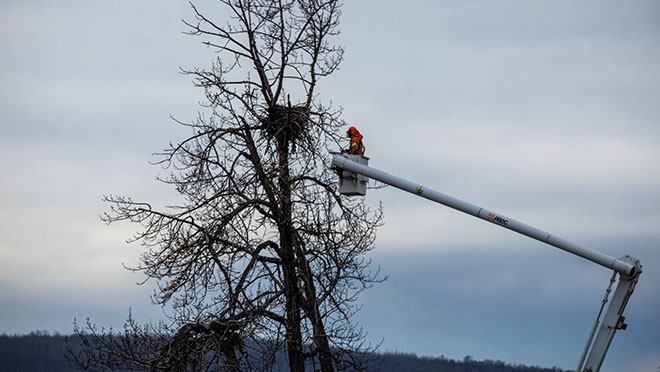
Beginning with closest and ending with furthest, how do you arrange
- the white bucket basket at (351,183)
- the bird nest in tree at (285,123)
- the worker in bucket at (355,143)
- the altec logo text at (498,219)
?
the altec logo text at (498,219)
the white bucket basket at (351,183)
the worker in bucket at (355,143)
the bird nest in tree at (285,123)

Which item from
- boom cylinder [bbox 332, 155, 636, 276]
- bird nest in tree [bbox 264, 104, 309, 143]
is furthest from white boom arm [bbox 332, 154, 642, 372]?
bird nest in tree [bbox 264, 104, 309, 143]

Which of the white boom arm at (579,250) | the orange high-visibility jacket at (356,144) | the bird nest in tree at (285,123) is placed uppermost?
the bird nest in tree at (285,123)

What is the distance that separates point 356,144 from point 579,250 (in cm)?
468

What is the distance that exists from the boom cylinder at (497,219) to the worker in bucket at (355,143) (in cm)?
141

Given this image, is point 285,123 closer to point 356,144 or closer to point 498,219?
point 356,144

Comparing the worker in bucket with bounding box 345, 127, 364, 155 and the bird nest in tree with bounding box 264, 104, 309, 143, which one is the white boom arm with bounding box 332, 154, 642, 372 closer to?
the worker in bucket with bounding box 345, 127, 364, 155

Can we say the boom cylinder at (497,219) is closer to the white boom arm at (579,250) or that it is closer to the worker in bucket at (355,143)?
the white boom arm at (579,250)

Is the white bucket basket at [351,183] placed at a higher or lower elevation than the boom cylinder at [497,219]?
higher

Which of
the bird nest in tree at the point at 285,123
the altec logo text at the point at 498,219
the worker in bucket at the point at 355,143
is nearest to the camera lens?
the altec logo text at the point at 498,219

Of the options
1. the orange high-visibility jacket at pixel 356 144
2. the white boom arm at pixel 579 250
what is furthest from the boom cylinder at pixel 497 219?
the orange high-visibility jacket at pixel 356 144

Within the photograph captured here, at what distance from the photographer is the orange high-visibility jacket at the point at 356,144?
1711 cm

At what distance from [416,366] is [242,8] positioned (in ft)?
154

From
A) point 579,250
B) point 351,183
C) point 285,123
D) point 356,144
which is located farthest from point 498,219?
point 285,123

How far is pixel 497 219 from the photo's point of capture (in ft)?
48.4
